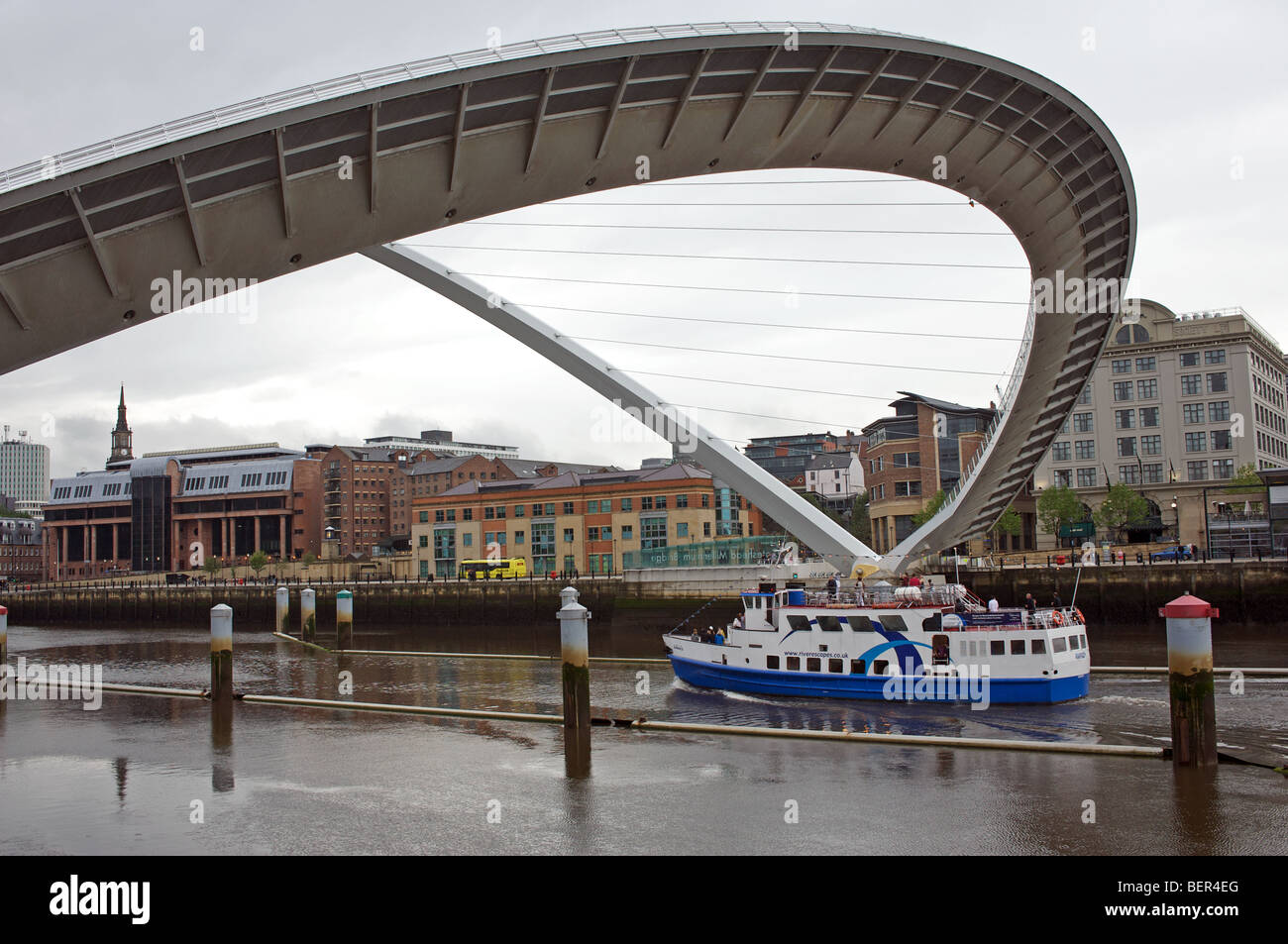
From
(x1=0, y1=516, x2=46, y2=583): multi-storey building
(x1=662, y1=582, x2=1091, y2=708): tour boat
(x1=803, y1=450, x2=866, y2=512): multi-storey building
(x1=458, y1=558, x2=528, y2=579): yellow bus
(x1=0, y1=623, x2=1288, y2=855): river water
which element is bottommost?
Answer: (x1=0, y1=623, x2=1288, y2=855): river water

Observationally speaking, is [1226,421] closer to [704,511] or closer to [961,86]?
[704,511]

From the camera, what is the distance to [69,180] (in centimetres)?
1265

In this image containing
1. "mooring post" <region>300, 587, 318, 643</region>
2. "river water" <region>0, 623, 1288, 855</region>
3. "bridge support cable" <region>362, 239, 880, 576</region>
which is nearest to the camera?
"river water" <region>0, 623, 1288, 855</region>

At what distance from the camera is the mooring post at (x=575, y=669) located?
23.3 m

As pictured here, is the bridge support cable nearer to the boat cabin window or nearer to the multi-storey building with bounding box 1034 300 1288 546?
the boat cabin window

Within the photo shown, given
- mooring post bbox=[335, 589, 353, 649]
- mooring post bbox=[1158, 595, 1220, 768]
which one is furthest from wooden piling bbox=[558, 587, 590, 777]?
mooring post bbox=[335, 589, 353, 649]

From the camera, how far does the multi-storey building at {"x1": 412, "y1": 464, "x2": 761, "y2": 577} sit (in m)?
87.7

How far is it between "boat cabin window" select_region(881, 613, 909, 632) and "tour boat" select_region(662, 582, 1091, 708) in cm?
3

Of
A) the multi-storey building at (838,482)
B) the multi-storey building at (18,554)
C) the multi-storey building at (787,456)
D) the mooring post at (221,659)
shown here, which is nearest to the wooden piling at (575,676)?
the mooring post at (221,659)

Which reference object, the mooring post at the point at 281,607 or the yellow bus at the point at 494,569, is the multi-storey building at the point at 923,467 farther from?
the mooring post at the point at 281,607

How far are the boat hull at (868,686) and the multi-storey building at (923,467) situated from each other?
173 ft

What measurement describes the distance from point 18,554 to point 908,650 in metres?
194

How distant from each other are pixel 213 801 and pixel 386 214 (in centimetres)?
1115
